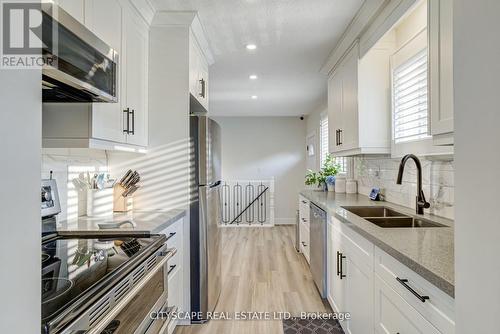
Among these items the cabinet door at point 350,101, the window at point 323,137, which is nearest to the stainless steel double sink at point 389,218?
the cabinet door at point 350,101

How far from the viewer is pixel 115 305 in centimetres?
108

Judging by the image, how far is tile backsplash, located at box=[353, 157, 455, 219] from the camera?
1.98 metres

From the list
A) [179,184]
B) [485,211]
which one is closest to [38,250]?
[485,211]

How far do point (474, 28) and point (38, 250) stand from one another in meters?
1.06

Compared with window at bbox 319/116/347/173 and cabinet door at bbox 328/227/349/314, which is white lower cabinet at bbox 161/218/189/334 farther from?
window at bbox 319/116/347/173

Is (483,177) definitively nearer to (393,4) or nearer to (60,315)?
(60,315)

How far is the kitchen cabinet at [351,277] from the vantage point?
1.70 meters

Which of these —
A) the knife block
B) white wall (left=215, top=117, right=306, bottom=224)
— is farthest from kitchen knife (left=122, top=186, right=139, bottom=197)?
white wall (left=215, top=117, right=306, bottom=224)

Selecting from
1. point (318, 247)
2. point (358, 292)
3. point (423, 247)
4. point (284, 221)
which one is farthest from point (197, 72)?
point (284, 221)

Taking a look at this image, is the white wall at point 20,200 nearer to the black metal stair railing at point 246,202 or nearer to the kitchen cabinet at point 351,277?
the kitchen cabinet at point 351,277

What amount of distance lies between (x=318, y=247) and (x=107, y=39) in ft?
7.99

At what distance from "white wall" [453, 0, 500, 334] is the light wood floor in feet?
6.65

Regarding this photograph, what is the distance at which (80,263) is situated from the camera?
4.11 ft

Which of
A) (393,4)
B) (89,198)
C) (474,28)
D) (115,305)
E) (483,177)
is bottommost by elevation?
(115,305)
